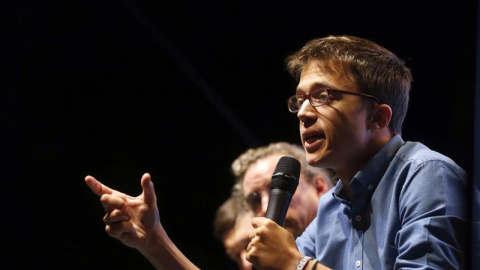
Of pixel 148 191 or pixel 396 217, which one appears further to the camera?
pixel 148 191

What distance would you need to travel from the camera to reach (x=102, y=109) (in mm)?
3391

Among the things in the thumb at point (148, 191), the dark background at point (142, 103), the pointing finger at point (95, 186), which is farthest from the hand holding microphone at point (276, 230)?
the dark background at point (142, 103)

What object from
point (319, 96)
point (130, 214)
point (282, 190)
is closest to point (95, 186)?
point (130, 214)

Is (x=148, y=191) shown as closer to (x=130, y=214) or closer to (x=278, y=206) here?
(x=130, y=214)

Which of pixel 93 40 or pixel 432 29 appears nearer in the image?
pixel 432 29

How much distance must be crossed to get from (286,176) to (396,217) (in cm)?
29

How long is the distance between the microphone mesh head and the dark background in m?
1.29

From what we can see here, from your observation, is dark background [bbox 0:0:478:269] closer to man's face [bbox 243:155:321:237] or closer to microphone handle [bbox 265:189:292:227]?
man's face [bbox 243:155:321:237]

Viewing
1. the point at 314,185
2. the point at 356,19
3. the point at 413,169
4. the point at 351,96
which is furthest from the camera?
the point at 356,19

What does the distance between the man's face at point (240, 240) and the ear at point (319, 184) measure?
30 centimetres

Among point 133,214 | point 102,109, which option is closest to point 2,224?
point 102,109

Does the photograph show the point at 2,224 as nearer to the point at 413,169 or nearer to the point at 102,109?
the point at 102,109

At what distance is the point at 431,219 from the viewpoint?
1.49 metres

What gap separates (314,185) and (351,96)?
97 centimetres
